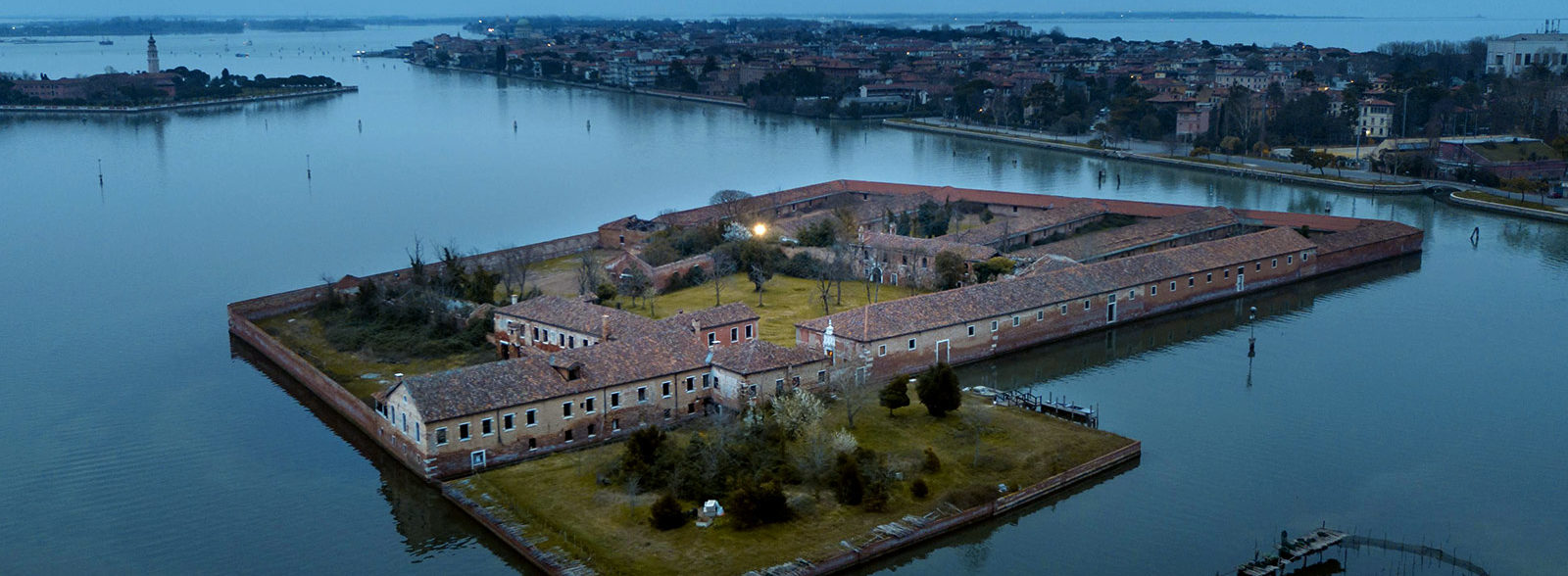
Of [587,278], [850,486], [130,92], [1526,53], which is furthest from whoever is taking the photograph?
[130,92]

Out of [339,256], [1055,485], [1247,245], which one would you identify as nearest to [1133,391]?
[1055,485]

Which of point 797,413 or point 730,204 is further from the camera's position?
point 730,204

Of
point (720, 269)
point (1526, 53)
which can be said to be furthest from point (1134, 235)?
point (1526, 53)

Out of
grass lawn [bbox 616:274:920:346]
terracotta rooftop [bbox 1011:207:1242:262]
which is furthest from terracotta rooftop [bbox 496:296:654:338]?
terracotta rooftop [bbox 1011:207:1242:262]

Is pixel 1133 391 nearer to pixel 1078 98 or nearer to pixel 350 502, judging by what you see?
pixel 350 502

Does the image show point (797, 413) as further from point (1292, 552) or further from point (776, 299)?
point (776, 299)
